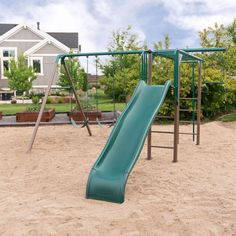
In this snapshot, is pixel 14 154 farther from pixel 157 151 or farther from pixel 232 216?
pixel 232 216

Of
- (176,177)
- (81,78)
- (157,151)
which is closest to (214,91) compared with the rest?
(157,151)

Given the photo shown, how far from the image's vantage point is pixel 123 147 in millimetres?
4418

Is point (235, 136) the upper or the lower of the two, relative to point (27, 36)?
lower

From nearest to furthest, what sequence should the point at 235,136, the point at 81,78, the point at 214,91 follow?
the point at 235,136
the point at 214,91
the point at 81,78

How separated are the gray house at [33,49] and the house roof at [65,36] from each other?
8.27 feet

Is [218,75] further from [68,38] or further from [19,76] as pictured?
[68,38]

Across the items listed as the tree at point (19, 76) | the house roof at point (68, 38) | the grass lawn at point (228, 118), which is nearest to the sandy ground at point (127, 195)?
the grass lawn at point (228, 118)

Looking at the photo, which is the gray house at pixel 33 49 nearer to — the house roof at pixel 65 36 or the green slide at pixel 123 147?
the house roof at pixel 65 36

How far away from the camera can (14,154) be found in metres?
6.66

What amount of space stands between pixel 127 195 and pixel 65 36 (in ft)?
100

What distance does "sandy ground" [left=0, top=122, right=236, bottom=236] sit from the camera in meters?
3.15

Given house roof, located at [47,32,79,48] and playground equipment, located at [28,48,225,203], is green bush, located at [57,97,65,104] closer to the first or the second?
house roof, located at [47,32,79,48]

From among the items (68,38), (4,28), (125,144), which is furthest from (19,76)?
(125,144)

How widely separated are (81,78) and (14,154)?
674 inches
